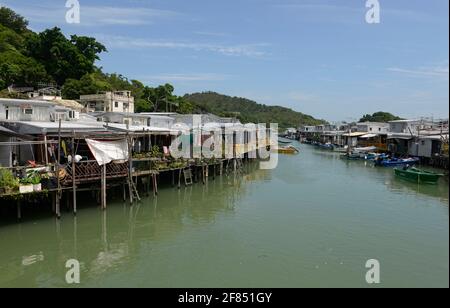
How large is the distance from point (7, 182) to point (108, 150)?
512 centimetres

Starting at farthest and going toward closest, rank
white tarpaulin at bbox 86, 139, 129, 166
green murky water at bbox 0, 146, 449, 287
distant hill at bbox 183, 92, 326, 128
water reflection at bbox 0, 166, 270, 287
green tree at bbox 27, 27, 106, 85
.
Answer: distant hill at bbox 183, 92, 326, 128
green tree at bbox 27, 27, 106, 85
white tarpaulin at bbox 86, 139, 129, 166
water reflection at bbox 0, 166, 270, 287
green murky water at bbox 0, 146, 449, 287

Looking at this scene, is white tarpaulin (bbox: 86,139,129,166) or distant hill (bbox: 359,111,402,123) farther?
distant hill (bbox: 359,111,402,123)

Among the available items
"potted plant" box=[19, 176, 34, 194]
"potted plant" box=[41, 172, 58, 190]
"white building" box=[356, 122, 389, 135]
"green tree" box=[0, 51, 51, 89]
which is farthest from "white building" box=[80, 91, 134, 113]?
"white building" box=[356, 122, 389, 135]

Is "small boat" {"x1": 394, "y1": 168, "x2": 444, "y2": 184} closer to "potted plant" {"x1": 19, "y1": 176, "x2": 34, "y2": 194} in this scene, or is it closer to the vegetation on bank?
"potted plant" {"x1": 19, "y1": 176, "x2": 34, "y2": 194}

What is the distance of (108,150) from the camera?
19312 mm

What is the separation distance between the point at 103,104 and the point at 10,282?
33607 millimetres

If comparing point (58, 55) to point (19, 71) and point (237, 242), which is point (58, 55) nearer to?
point (19, 71)

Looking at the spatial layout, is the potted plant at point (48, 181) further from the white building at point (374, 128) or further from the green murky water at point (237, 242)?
the white building at point (374, 128)

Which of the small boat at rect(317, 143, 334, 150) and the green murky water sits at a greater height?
the small boat at rect(317, 143, 334, 150)

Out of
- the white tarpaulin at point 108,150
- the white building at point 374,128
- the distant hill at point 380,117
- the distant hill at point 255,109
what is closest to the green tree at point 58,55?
the white tarpaulin at point 108,150

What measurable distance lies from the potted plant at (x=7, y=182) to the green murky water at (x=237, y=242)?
5.63 feet

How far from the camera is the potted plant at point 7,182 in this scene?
49.0ft

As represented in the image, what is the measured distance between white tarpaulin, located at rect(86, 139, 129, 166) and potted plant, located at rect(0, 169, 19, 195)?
13.0 feet

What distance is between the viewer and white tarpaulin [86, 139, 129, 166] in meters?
18.7
